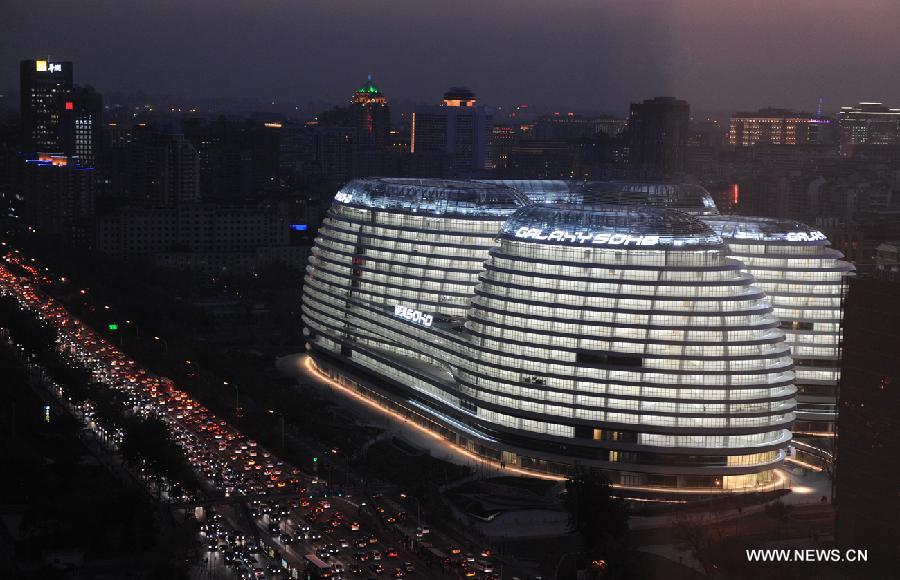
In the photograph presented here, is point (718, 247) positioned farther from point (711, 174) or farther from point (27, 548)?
point (711, 174)

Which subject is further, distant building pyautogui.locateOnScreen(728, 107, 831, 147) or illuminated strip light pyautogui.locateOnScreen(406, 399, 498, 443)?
distant building pyautogui.locateOnScreen(728, 107, 831, 147)

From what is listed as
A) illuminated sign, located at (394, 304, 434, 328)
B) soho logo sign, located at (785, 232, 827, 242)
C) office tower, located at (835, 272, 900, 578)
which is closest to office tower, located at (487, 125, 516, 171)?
illuminated sign, located at (394, 304, 434, 328)

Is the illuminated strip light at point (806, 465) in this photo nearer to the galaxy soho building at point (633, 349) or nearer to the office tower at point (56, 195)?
the galaxy soho building at point (633, 349)

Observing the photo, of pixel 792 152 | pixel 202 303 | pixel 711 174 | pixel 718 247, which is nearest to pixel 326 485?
pixel 718 247

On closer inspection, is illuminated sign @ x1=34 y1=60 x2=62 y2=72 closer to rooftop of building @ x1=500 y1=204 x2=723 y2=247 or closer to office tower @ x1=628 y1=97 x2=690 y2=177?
office tower @ x1=628 y1=97 x2=690 y2=177

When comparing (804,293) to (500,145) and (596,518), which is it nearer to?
(596,518)

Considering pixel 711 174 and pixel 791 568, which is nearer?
pixel 791 568
